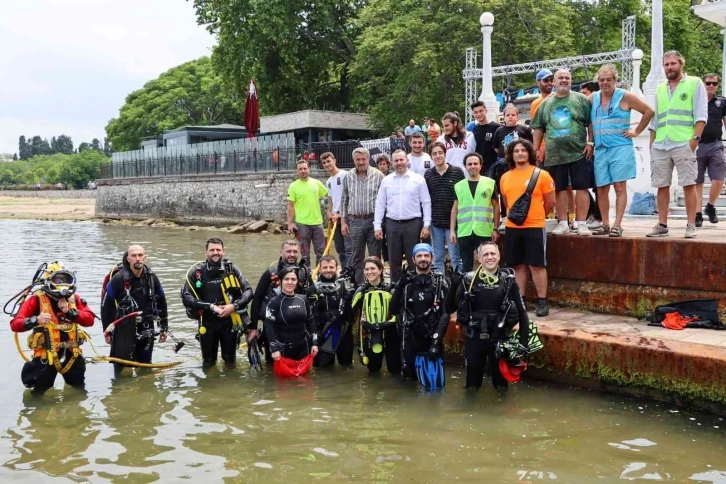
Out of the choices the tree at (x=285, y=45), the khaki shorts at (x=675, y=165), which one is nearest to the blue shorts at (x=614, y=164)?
the khaki shorts at (x=675, y=165)

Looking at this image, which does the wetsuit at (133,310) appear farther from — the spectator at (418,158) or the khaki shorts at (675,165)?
the khaki shorts at (675,165)

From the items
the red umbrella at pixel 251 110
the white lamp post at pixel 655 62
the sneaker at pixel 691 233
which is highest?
the red umbrella at pixel 251 110

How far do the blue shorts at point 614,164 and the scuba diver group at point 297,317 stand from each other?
1.74 m

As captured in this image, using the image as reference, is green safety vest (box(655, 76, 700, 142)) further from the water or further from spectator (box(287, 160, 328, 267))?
spectator (box(287, 160, 328, 267))

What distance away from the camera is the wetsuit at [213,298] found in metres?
8.15

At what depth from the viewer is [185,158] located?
39344 millimetres

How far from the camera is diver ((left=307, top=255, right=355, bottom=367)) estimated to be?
8.16 metres

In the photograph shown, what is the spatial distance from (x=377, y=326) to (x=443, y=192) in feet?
6.16

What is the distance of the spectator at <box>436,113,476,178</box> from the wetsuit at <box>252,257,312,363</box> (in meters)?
2.28

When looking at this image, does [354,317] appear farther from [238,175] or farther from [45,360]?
[238,175]

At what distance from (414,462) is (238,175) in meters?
30.0

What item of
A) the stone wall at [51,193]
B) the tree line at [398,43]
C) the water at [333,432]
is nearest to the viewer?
the water at [333,432]

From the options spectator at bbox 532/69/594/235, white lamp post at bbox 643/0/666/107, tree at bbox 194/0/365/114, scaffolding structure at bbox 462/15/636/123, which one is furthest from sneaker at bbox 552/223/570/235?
tree at bbox 194/0/365/114

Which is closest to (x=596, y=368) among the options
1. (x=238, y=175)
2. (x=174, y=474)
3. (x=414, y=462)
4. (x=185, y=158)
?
(x=414, y=462)
